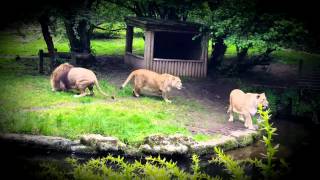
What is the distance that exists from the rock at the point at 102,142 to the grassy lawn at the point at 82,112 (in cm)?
49

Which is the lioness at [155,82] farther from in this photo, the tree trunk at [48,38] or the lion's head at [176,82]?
the tree trunk at [48,38]

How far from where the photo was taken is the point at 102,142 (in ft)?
36.1

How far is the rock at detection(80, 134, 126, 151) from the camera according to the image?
10975 mm

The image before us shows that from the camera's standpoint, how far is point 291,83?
2027 centimetres

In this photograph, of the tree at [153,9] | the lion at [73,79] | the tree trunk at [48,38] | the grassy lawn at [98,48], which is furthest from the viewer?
the grassy lawn at [98,48]

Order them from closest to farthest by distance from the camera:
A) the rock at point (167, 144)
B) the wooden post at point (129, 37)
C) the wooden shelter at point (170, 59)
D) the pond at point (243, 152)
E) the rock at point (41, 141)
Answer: the pond at point (243, 152) < the rock at point (41, 141) < the rock at point (167, 144) < the wooden shelter at point (170, 59) < the wooden post at point (129, 37)

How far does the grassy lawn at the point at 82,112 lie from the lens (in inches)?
470

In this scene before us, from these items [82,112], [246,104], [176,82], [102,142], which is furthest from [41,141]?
[176,82]

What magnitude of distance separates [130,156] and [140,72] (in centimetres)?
628

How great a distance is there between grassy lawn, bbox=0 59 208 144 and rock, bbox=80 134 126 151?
1.61 feet

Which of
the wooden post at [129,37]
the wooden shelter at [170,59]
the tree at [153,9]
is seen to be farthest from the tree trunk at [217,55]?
the wooden post at [129,37]

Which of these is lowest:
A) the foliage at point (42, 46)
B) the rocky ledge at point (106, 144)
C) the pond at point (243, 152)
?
the pond at point (243, 152)

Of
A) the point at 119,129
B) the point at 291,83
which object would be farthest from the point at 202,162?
the point at 291,83

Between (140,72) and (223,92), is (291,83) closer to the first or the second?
(223,92)
